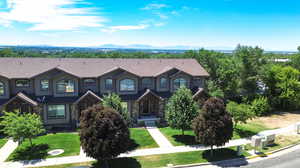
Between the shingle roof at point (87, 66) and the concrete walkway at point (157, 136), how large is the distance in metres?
6.88

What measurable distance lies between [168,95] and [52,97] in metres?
14.7

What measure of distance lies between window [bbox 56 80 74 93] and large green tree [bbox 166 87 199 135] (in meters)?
12.7

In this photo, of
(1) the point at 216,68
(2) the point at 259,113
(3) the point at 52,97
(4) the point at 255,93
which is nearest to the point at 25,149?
(3) the point at 52,97

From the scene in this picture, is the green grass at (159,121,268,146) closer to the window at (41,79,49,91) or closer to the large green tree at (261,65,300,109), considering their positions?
the large green tree at (261,65,300,109)

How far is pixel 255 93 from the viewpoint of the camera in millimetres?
39125

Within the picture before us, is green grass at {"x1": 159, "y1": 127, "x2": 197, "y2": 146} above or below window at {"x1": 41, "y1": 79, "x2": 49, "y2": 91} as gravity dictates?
below

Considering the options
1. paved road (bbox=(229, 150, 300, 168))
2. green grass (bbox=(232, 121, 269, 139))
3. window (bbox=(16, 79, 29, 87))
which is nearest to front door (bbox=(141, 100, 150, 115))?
green grass (bbox=(232, 121, 269, 139))

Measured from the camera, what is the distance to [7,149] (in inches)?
792

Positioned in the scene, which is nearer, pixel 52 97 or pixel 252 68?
pixel 52 97

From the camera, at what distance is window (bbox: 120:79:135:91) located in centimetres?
2895

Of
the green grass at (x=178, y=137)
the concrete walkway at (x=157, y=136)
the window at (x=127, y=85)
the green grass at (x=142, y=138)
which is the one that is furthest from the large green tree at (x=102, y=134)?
the window at (x=127, y=85)

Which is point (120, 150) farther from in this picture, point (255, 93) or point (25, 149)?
point (255, 93)

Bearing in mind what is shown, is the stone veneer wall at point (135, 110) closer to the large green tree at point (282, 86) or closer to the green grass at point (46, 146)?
the green grass at point (46, 146)

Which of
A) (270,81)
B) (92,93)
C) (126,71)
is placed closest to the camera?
(92,93)
